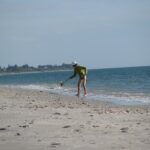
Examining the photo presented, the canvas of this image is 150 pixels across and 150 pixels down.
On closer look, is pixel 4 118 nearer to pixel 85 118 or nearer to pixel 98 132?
pixel 85 118

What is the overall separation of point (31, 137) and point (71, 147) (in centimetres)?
125

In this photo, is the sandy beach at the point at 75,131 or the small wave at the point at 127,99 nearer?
the sandy beach at the point at 75,131

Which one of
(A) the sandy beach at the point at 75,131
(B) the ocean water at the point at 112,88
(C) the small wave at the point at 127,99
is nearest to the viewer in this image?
(A) the sandy beach at the point at 75,131

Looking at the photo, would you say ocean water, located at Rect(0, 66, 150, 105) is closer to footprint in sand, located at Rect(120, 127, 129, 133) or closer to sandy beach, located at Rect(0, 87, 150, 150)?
sandy beach, located at Rect(0, 87, 150, 150)

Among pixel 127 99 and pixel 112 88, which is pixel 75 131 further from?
pixel 112 88

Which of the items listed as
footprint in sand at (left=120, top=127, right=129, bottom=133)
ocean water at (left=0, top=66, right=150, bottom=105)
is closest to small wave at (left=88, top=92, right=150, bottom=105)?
ocean water at (left=0, top=66, right=150, bottom=105)

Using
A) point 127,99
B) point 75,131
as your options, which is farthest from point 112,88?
point 75,131

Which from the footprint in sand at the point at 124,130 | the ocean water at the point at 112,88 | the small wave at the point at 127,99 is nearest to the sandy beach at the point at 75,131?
the footprint in sand at the point at 124,130

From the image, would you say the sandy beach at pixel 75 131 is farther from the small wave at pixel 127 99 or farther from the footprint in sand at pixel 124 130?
the small wave at pixel 127 99

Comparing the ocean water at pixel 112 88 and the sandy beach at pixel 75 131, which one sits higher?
the sandy beach at pixel 75 131

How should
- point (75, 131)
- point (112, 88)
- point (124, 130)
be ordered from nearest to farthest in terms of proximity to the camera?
point (124, 130), point (75, 131), point (112, 88)

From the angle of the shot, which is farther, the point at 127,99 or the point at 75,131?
the point at 127,99

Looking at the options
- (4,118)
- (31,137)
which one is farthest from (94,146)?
(4,118)

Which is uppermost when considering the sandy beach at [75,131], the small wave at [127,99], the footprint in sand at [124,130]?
the footprint in sand at [124,130]
